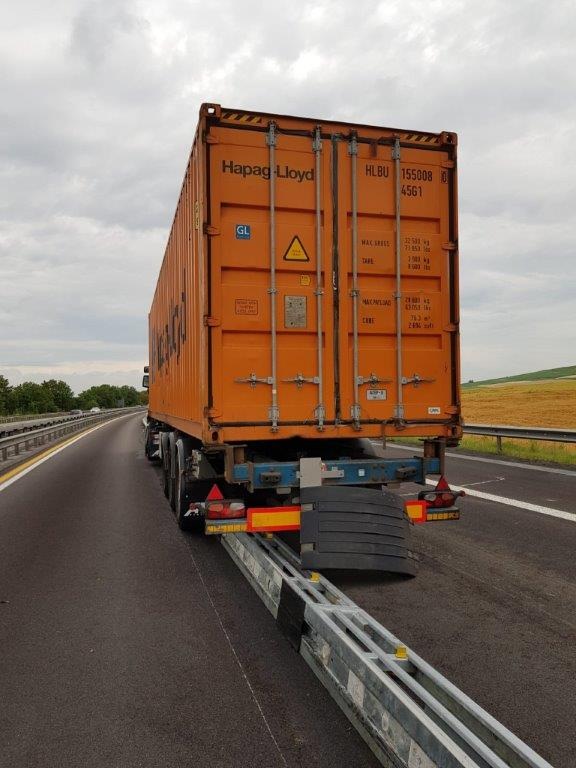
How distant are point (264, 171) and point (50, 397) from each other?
5525 inches

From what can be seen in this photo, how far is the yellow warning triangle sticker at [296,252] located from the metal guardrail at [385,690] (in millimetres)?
2750

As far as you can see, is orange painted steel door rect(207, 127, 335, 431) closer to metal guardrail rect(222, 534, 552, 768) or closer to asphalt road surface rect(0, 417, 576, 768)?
metal guardrail rect(222, 534, 552, 768)

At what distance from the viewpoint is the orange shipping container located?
17.2 feet

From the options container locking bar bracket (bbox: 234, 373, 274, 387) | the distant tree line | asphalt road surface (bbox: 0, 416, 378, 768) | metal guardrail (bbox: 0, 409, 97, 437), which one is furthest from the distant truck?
the distant tree line

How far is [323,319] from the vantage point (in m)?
5.43

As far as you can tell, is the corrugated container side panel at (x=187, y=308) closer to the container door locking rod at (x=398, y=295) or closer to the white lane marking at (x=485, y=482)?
the container door locking rod at (x=398, y=295)

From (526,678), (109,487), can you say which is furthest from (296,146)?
(109,487)

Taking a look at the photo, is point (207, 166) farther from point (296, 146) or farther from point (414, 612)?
point (414, 612)

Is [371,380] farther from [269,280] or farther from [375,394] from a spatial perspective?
[269,280]

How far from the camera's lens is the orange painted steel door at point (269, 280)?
523 centimetres

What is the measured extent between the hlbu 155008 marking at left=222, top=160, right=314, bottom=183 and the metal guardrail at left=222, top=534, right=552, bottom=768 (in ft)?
11.4

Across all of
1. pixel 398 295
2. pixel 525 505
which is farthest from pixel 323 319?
pixel 525 505

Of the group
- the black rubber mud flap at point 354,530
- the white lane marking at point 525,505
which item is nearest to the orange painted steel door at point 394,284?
the black rubber mud flap at point 354,530

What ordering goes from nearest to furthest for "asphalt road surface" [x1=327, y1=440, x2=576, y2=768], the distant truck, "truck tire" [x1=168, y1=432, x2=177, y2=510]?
1. "asphalt road surface" [x1=327, y1=440, x2=576, y2=768]
2. the distant truck
3. "truck tire" [x1=168, y1=432, x2=177, y2=510]
